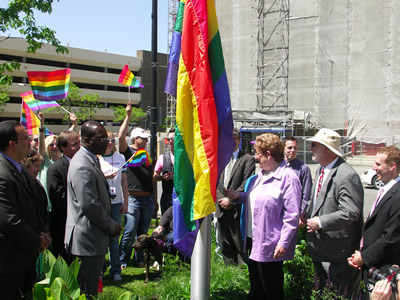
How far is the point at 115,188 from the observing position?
6129 mm

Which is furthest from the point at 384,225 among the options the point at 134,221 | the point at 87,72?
the point at 87,72

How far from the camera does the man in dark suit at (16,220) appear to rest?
338 cm

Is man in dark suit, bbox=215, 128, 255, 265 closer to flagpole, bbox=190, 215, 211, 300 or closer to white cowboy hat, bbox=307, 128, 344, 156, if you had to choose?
white cowboy hat, bbox=307, 128, 344, 156

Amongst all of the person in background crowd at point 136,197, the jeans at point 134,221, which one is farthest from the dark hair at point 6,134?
the jeans at point 134,221

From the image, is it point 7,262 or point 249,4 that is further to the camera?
point 249,4

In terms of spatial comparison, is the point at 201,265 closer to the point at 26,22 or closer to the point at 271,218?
the point at 271,218

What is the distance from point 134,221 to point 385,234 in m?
3.89

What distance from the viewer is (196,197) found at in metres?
3.82

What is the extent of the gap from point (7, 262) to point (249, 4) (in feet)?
115

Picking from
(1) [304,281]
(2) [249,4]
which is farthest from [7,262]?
(2) [249,4]

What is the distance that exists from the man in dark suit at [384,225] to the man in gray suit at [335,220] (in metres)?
0.17

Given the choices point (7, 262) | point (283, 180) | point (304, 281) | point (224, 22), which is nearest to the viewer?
point (7, 262)

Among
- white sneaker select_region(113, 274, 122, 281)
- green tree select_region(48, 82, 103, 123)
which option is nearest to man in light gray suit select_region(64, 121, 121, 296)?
white sneaker select_region(113, 274, 122, 281)

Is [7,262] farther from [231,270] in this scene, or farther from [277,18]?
[277,18]
